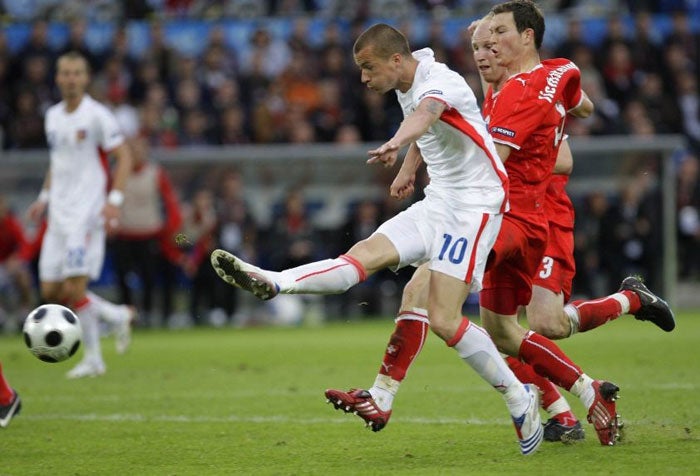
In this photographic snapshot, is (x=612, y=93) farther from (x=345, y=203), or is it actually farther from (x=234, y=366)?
(x=234, y=366)

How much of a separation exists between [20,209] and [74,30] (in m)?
3.01

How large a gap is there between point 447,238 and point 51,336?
266 centimetres

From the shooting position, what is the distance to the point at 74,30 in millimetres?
18578

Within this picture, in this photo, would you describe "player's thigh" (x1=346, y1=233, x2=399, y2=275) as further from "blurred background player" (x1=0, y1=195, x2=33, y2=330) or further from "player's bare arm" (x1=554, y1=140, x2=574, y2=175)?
"blurred background player" (x1=0, y1=195, x2=33, y2=330)

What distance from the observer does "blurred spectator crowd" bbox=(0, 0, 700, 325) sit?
55.5 feet

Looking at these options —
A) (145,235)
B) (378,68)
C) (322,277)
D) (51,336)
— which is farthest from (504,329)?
(145,235)

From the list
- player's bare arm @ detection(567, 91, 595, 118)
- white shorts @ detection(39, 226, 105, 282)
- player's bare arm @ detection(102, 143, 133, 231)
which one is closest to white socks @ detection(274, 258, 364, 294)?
player's bare arm @ detection(567, 91, 595, 118)

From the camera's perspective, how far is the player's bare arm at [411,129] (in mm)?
5688

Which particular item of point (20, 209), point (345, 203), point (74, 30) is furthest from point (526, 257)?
point (74, 30)

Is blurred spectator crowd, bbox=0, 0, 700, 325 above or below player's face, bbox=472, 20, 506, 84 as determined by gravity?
below

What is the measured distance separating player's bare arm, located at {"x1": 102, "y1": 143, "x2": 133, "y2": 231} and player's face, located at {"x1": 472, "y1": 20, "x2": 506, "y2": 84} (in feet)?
16.1

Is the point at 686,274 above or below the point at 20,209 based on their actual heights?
below

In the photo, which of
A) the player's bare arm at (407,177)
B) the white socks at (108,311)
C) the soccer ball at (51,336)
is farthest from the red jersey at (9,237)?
the player's bare arm at (407,177)

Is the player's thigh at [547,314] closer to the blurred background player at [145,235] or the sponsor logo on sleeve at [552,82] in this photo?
the sponsor logo on sleeve at [552,82]
